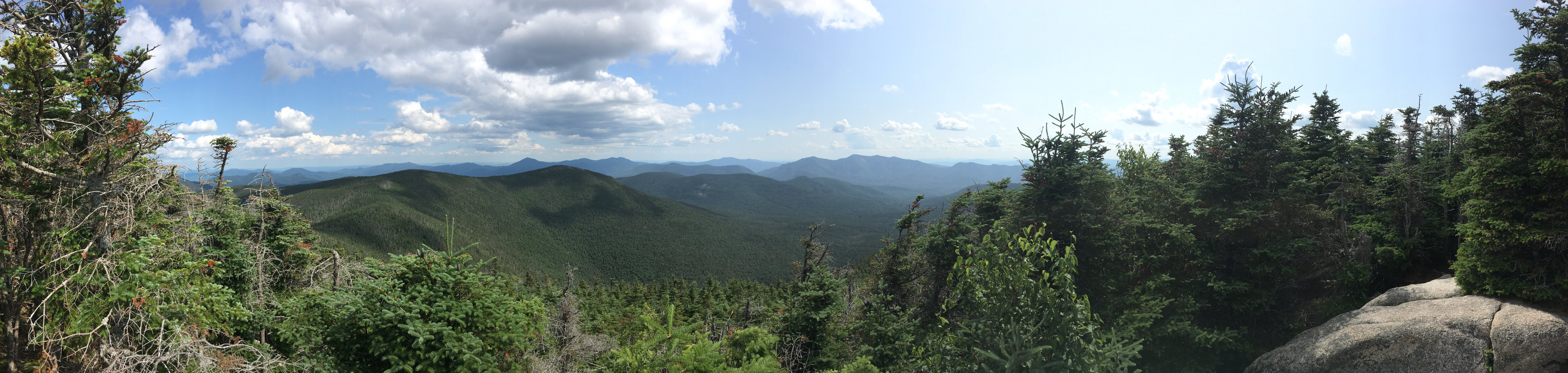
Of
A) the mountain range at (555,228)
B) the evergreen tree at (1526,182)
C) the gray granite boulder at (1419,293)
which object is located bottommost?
the mountain range at (555,228)

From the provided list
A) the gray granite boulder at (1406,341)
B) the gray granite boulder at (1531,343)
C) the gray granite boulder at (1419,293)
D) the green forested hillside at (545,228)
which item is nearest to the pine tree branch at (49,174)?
the gray granite boulder at (1406,341)

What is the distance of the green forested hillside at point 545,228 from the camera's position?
116562 millimetres

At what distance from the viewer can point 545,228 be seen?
16525cm

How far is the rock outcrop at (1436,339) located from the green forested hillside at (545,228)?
95.5 metres

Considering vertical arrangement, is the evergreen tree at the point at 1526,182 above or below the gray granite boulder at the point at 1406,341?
above

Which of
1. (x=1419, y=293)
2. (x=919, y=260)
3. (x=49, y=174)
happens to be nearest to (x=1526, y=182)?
(x=1419, y=293)

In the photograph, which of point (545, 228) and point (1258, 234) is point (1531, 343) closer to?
point (1258, 234)

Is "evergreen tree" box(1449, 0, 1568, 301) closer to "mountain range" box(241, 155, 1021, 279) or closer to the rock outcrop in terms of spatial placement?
the rock outcrop

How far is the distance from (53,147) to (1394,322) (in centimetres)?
2820

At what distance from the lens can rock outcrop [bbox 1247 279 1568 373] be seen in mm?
11312

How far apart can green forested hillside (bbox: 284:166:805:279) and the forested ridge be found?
89.3 m

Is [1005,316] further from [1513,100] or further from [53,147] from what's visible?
[1513,100]

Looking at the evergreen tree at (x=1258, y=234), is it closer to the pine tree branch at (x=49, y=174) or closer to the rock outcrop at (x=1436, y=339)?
the rock outcrop at (x=1436, y=339)

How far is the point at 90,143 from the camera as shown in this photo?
27.1ft
